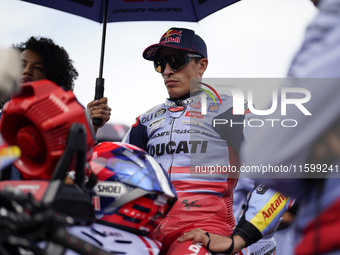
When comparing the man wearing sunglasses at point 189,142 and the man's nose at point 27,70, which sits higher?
the man's nose at point 27,70

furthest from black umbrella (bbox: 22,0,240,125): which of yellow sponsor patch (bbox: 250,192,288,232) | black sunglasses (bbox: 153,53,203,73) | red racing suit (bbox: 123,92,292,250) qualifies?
yellow sponsor patch (bbox: 250,192,288,232)

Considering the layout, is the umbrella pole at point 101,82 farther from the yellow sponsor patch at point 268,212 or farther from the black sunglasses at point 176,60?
the yellow sponsor patch at point 268,212

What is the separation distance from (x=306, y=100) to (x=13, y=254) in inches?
37.5

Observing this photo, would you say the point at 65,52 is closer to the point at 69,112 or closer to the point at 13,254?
the point at 69,112

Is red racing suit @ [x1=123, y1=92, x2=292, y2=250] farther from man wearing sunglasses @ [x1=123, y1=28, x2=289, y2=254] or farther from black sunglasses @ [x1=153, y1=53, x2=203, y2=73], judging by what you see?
black sunglasses @ [x1=153, y1=53, x2=203, y2=73]

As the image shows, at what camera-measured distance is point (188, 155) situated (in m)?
2.86

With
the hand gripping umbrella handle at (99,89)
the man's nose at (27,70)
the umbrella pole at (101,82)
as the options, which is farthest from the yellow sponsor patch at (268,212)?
the man's nose at (27,70)

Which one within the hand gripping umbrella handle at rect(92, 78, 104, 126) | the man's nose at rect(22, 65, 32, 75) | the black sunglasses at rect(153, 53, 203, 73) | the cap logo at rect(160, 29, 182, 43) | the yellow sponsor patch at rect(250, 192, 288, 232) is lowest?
the yellow sponsor patch at rect(250, 192, 288, 232)

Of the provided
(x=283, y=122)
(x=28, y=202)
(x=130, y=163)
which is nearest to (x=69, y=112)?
(x=28, y=202)

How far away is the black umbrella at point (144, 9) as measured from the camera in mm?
3935

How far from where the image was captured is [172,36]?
3270 millimetres

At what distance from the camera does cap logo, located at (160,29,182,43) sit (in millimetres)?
3237

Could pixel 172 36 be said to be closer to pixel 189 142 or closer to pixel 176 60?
pixel 176 60

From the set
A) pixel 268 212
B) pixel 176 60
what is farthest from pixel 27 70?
pixel 268 212
